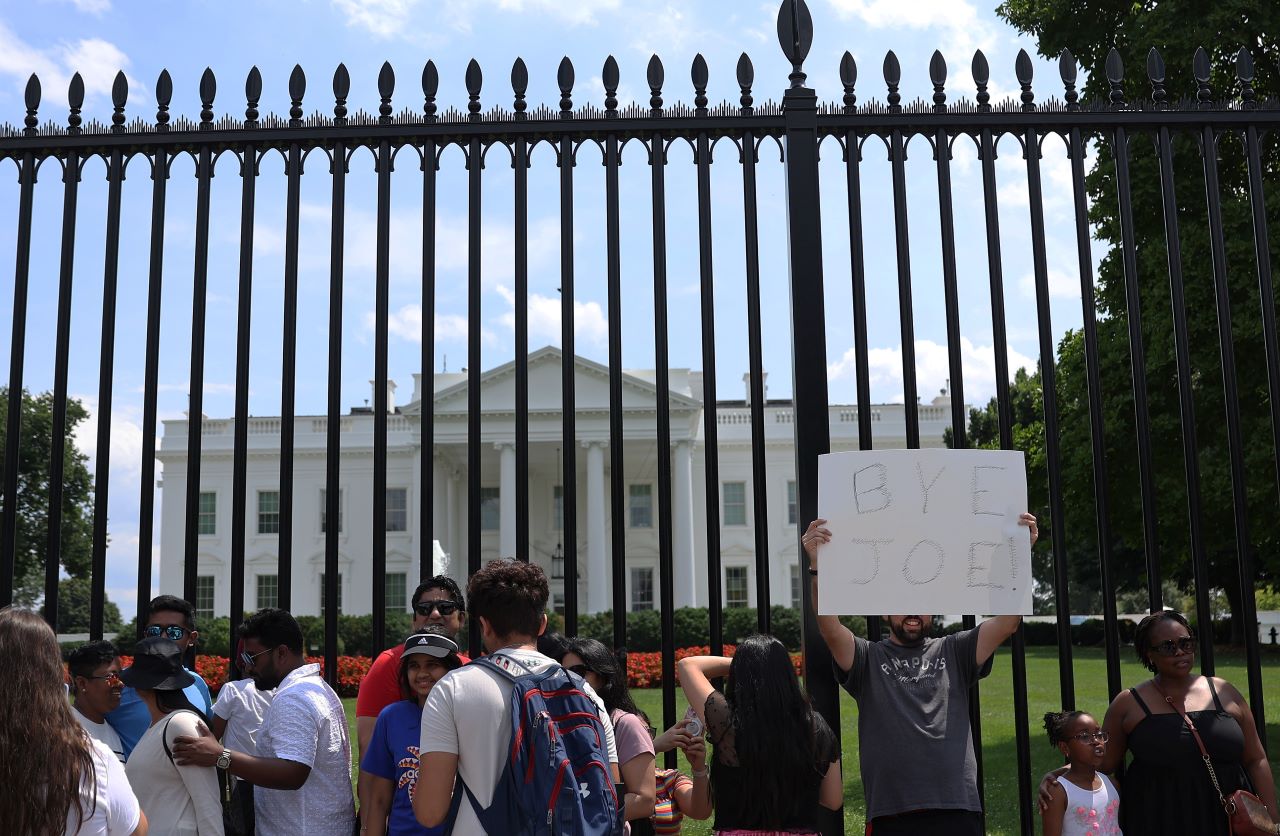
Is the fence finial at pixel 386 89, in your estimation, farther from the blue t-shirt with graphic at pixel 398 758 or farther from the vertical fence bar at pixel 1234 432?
the vertical fence bar at pixel 1234 432

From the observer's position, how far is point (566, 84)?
465 cm

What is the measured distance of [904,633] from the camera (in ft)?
13.4

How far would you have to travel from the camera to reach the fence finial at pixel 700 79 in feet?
15.3

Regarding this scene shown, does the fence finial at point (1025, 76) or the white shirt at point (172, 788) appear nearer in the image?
the white shirt at point (172, 788)

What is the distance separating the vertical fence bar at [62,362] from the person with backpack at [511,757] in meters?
2.07

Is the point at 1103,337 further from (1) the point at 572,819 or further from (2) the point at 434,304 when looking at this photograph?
(1) the point at 572,819

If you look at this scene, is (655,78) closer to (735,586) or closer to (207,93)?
(207,93)

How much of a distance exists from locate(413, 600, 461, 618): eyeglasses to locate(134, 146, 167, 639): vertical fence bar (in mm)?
814

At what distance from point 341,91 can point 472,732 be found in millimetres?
2833

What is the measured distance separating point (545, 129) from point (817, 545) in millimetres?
2028

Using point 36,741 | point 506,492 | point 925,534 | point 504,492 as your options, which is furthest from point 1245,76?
point 506,492

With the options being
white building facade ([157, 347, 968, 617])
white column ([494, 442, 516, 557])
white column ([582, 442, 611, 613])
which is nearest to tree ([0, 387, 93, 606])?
white building facade ([157, 347, 968, 617])

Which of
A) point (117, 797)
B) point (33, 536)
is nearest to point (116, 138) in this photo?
point (117, 797)

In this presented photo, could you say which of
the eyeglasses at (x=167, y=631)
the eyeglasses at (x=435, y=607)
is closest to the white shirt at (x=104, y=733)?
the eyeglasses at (x=167, y=631)
